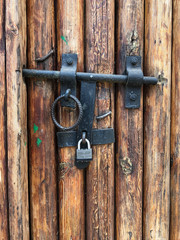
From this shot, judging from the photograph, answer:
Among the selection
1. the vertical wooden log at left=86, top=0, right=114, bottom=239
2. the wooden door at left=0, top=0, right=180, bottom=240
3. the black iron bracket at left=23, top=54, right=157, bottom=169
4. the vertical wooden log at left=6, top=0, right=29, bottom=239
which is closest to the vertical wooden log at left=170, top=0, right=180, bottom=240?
the wooden door at left=0, top=0, right=180, bottom=240

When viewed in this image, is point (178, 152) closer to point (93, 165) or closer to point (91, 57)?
point (93, 165)

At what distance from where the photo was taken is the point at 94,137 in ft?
4.34

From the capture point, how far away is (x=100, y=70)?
1331 mm

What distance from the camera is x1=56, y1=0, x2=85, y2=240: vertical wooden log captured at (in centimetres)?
130

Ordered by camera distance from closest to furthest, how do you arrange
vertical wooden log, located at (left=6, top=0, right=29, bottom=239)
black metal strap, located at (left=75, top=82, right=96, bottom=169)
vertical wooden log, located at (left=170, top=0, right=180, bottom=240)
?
1. vertical wooden log, located at (left=6, top=0, right=29, bottom=239)
2. black metal strap, located at (left=75, top=82, right=96, bottom=169)
3. vertical wooden log, located at (left=170, top=0, right=180, bottom=240)

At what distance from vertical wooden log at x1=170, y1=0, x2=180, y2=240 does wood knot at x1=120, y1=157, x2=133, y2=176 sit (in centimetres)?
34

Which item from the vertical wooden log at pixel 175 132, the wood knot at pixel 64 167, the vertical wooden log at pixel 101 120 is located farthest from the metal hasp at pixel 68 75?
the vertical wooden log at pixel 175 132

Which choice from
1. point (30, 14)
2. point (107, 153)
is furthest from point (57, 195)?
point (30, 14)

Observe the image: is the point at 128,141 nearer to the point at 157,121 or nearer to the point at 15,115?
the point at 157,121

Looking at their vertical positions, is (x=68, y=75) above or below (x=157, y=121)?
above

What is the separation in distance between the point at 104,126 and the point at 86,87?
28 cm

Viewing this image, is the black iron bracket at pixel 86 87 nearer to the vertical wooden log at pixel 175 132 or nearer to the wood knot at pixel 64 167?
the wood knot at pixel 64 167

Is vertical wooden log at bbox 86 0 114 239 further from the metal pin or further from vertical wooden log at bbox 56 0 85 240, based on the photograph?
the metal pin

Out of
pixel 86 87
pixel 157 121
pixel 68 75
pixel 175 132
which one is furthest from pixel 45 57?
pixel 175 132
